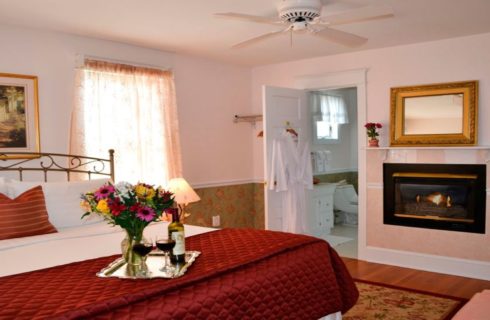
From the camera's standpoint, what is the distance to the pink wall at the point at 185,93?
4020mm

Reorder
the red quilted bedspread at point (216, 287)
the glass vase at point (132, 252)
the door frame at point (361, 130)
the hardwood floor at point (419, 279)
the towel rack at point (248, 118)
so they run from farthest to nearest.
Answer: the towel rack at point (248, 118)
the door frame at point (361, 130)
the hardwood floor at point (419, 279)
the glass vase at point (132, 252)
the red quilted bedspread at point (216, 287)

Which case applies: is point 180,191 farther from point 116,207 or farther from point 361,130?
point 116,207

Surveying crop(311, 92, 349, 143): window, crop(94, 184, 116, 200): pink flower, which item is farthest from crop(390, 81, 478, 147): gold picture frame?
crop(94, 184, 116, 200): pink flower

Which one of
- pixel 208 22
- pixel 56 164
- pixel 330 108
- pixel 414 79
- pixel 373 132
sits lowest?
pixel 56 164

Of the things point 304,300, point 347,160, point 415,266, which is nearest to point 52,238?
point 304,300

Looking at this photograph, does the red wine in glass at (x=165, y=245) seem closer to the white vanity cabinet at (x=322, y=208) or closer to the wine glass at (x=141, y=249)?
the wine glass at (x=141, y=249)

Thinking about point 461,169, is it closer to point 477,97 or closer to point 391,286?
point 477,97

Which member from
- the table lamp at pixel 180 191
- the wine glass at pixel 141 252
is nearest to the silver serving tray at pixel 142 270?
the wine glass at pixel 141 252

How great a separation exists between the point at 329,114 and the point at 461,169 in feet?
9.78

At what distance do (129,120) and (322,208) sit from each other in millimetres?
3327

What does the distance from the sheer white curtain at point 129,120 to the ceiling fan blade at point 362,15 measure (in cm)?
230

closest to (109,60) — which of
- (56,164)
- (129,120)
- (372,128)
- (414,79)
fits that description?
(129,120)

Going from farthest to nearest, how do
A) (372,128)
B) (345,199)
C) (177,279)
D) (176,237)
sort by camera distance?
(345,199) → (372,128) → (176,237) → (177,279)

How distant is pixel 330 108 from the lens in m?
7.42
